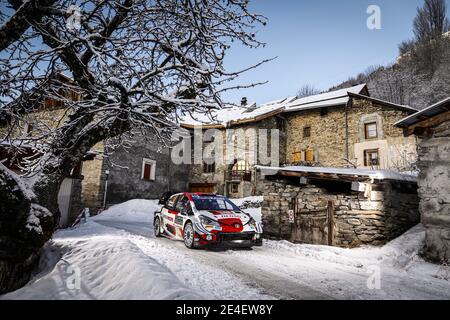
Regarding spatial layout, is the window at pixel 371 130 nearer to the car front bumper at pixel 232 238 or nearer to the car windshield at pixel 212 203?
the car windshield at pixel 212 203

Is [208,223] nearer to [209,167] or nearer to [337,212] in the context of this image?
[337,212]

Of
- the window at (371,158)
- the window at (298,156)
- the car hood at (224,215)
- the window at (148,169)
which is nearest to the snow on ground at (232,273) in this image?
the car hood at (224,215)

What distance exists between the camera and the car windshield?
26.6ft

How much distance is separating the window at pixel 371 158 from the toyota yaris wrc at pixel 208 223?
18.1 m

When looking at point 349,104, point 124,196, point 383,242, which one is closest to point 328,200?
point 383,242

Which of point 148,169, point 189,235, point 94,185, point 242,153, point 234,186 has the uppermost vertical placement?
point 242,153

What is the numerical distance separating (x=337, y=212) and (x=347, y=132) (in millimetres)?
17435

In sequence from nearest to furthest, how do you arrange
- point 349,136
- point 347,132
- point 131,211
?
point 131,211 < point 349,136 < point 347,132

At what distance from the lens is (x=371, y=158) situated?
22.4 metres

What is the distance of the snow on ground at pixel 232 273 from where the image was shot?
3.86m

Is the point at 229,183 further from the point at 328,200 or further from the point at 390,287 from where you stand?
the point at 390,287

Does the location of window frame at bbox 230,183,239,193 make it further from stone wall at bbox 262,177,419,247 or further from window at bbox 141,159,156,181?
stone wall at bbox 262,177,419,247

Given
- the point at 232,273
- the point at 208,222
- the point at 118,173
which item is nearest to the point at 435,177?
the point at 232,273

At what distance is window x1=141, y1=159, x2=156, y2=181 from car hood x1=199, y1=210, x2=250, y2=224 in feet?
51.6
